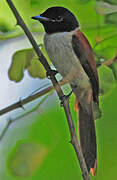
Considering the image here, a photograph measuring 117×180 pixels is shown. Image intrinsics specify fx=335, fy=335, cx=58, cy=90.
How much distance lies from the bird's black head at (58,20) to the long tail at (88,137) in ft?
0.47

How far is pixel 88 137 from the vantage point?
1.90ft

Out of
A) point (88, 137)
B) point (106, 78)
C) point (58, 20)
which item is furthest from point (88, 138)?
point (58, 20)

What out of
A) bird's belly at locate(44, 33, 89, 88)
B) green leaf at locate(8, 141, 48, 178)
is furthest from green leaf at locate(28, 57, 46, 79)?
green leaf at locate(8, 141, 48, 178)

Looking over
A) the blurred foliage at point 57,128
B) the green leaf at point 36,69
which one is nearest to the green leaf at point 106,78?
the blurred foliage at point 57,128

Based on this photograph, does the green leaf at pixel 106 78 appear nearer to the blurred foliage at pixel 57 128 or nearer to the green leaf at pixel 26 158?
the blurred foliage at pixel 57 128

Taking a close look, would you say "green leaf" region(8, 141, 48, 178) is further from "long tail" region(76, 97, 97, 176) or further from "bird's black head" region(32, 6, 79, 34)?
"bird's black head" region(32, 6, 79, 34)

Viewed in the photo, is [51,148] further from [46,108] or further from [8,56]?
[8,56]

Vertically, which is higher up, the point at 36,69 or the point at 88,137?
the point at 36,69

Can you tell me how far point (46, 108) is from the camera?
23.9 inches

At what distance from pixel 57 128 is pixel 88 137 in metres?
0.06

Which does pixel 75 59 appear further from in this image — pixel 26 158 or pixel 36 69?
pixel 26 158

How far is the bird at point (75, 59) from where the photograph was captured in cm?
56

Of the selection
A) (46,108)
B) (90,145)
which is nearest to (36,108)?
(46,108)

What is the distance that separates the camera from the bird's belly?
57 centimetres
